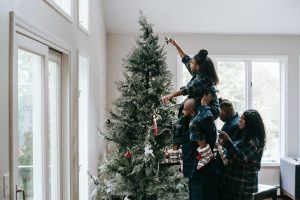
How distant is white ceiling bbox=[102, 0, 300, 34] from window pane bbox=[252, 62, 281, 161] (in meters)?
0.56

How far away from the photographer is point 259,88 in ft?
18.0

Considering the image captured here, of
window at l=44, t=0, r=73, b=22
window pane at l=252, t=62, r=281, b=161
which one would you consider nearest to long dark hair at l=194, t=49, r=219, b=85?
window at l=44, t=0, r=73, b=22

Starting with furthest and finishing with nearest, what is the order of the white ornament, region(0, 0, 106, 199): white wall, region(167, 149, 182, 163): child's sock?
1. the white ornament
2. region(167, 149, 182, 163): child's sock
3. region(0, 0, 106, 199): white wall

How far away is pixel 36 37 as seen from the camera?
7.32ft

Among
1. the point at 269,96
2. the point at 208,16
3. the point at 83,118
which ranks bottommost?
the point at 83,118

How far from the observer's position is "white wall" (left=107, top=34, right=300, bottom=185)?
5254 mm

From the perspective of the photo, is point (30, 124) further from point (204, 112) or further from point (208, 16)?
point (208, 16)

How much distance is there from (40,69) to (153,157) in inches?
56.1

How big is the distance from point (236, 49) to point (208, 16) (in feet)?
2.38

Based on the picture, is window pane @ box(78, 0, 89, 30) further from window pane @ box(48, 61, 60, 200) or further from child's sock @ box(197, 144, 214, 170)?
child's sock @ box(197, 144, 214, 170)

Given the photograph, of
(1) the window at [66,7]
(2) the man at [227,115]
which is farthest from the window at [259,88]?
(2) the man at [227,115]

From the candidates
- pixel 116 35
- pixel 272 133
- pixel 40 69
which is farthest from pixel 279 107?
pixel 40 69

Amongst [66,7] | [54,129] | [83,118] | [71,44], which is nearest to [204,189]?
[54,129]

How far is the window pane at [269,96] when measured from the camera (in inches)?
216
